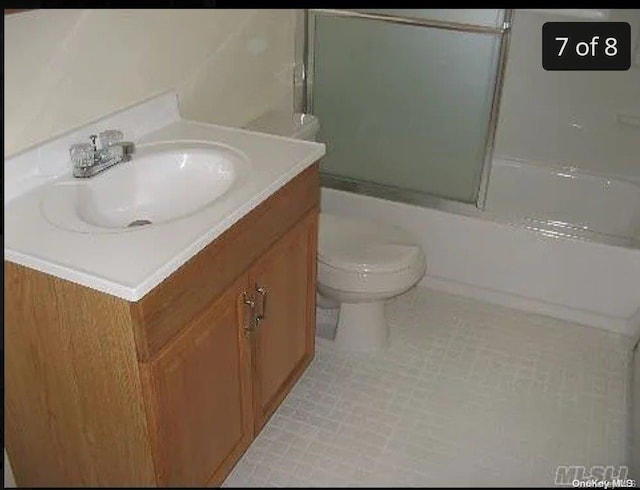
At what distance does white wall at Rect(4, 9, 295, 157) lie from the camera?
1294mm

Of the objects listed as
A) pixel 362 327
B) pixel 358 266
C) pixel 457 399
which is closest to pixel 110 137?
pixel 358 266

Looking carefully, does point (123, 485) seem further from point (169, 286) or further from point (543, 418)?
point (543, 418)

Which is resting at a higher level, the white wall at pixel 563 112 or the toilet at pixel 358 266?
the white wall at pixel 563 112

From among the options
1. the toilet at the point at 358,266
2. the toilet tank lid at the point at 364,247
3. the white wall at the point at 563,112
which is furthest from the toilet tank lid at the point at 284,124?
the white wall at the point at 563,112

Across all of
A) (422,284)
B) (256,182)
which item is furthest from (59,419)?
(422,284)

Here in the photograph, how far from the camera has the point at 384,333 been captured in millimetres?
2125

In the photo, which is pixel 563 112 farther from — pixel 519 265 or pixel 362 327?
pixel 362 327

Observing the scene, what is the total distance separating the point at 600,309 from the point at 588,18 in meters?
0.99

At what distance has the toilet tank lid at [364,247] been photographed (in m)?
1.90

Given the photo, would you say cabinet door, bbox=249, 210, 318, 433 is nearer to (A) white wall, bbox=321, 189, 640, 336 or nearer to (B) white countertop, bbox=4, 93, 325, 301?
(B) white countertop, bbox=4, 93, 325, 301

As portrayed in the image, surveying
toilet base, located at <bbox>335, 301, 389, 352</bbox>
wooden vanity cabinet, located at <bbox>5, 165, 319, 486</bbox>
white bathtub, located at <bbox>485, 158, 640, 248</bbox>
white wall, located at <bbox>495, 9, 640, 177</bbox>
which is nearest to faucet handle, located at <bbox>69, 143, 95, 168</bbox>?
wooden vanity cabinet, located at <bbox>5, 165, 319, 486</bbox>

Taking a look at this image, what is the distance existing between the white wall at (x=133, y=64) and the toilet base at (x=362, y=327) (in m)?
0.71

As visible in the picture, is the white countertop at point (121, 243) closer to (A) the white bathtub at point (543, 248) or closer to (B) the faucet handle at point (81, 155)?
(B) the faucet handle at point (81, 155)

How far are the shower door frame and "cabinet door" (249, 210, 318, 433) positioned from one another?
2.55 feet
